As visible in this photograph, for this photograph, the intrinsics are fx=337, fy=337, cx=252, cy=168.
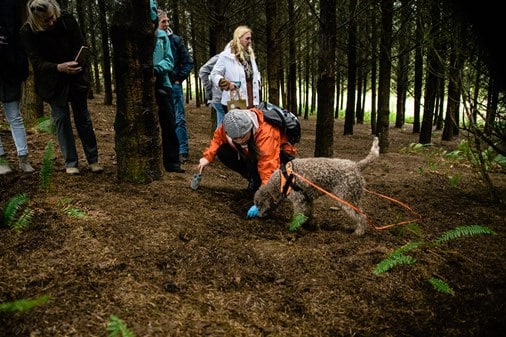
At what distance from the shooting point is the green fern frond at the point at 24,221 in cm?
294

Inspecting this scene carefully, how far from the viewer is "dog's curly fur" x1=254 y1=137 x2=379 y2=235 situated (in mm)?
3785

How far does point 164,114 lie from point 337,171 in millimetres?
2872

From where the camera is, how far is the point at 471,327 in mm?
2307

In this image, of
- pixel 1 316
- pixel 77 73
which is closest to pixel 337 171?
pixel 1 316

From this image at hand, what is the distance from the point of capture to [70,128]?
15.1 ft

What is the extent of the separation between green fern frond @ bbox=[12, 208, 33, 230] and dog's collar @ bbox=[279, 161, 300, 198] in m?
2.57

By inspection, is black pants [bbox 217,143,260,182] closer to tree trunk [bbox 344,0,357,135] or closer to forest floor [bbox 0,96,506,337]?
forest floor [bbox 0,96,506,337]

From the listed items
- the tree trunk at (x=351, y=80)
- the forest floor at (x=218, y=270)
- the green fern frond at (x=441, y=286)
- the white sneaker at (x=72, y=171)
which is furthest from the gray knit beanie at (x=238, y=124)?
the tree trunk at (x=351, y=80)

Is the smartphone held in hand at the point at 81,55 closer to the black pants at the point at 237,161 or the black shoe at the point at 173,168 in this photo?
the black shoe at the point at 173,168

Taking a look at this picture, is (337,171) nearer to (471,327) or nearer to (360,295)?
Result: (360,295)

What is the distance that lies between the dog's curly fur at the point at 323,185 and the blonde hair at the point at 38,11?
11.1ft

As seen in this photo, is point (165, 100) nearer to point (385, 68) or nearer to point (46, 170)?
point (46, 170)

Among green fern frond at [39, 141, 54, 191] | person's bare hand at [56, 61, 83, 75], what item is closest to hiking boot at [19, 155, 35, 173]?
green fern frond at [39, 141, 54, 191]

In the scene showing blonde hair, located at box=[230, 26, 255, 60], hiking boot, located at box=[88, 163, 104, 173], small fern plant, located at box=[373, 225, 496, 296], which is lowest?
small fern plant, located at box=[373, 225, 496, 296]
